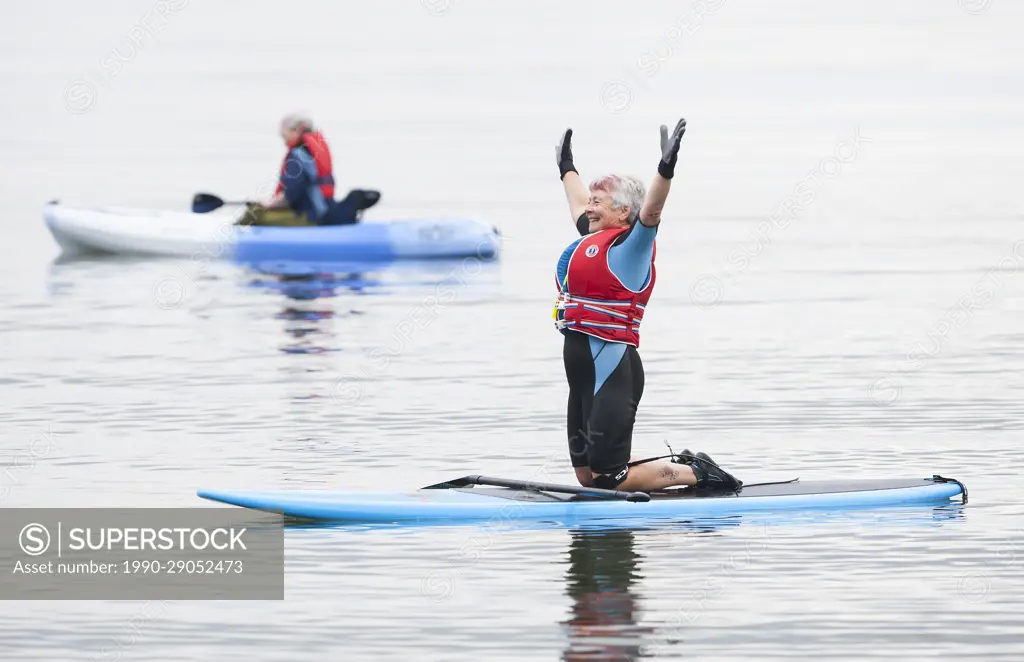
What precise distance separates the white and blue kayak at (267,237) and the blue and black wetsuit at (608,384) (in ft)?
49.7

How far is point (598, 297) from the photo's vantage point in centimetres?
1038

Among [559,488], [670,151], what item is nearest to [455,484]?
[559,488]

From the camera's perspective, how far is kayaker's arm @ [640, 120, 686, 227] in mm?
9484

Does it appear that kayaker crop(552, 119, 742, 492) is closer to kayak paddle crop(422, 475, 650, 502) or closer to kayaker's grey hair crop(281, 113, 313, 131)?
kayak paddle crop(422, 475, 650, 502)

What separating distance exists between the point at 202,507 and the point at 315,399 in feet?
13.8

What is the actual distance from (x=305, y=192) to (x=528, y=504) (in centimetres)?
1491

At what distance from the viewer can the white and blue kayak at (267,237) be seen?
1006 inches

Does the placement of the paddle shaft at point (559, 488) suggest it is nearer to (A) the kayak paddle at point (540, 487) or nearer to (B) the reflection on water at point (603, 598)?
(A) the kayak paddle at point (540, 487)

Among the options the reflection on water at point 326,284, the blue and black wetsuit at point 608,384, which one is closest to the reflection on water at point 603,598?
the blue and black wetsuit at point 608,384

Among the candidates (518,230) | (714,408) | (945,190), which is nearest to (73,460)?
(714,408)

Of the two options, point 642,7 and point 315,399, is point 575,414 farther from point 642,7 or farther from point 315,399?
point 642,7

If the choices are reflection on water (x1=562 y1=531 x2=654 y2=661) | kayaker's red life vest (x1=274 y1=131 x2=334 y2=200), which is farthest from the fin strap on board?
kayaker's red life vest (x1=274 y1=131 x2=334 y2=200)

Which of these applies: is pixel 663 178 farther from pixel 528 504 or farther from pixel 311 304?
pixel 311 304

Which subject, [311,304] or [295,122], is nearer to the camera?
[311,304]
